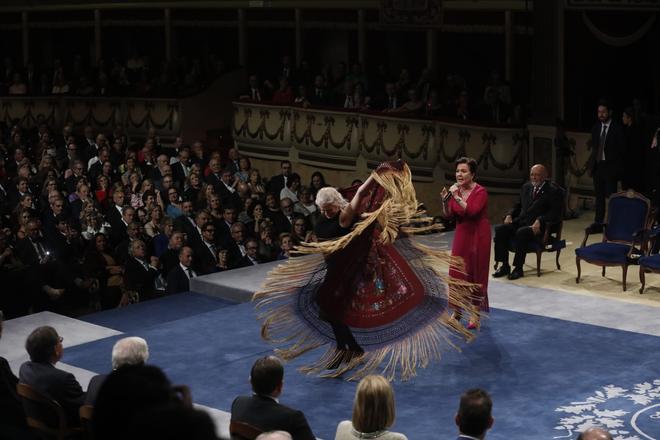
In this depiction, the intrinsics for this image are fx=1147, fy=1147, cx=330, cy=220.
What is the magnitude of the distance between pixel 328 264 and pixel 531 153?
21.1 feet

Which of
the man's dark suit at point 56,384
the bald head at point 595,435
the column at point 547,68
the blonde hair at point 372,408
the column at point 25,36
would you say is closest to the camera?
the bald head at point 595,435

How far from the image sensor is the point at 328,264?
711 centimetres

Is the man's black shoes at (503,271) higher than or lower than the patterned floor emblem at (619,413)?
higher

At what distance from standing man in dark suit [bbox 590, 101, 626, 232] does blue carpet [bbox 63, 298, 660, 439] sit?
11.2 feet

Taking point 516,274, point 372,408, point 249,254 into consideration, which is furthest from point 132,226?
point 372,408

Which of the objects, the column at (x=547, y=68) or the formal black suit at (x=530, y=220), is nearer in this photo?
the formal black suit at (x=530, y=220)

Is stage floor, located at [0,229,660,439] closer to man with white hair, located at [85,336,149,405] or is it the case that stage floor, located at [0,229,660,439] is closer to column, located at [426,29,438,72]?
man with white hair, located at [85,336,149,405]

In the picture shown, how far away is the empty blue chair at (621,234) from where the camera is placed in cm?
947

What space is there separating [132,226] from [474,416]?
670 cm

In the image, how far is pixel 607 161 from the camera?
37.9 feet

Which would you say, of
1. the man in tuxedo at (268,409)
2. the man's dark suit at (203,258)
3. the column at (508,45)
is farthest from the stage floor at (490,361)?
the column at (508,45)

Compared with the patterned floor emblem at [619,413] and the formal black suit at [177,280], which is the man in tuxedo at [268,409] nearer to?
the patterned floor emblem at [619,413]

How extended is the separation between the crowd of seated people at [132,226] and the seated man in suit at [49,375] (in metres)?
2.84

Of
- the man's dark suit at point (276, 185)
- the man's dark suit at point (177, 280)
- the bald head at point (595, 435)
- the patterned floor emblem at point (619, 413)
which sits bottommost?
the patterned floor emblem at point (619, 413)
